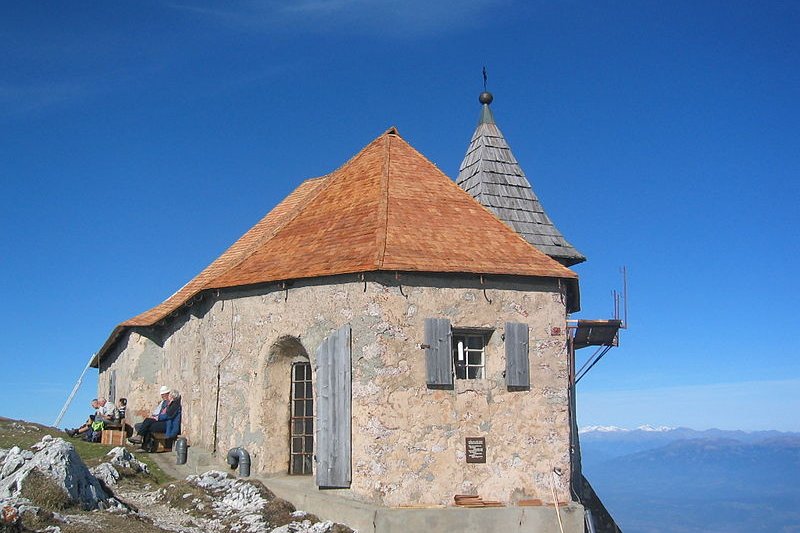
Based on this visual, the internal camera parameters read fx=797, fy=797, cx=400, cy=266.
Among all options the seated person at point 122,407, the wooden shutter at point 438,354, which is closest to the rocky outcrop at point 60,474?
the wooden shutter at point 438,354

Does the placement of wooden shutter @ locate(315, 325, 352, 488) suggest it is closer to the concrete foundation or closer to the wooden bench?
the concrete foundation

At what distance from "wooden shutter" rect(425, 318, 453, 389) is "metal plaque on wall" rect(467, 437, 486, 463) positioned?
113 cm

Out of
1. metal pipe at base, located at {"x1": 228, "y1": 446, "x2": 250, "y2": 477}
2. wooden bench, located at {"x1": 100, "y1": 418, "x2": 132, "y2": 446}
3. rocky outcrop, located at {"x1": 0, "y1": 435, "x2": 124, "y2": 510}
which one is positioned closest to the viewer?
rocky outcrop, located at {"x1": 0, "y1": 435, "x2": 124, "y2": 510}

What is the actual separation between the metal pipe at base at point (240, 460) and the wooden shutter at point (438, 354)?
4425 mm

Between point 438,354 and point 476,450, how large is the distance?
2006 mm

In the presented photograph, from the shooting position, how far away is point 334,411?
50.8ft

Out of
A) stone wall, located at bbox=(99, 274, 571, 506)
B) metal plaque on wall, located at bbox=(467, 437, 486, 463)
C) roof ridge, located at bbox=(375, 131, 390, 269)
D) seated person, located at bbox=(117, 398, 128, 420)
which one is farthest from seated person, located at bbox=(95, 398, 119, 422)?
metal plaque on wall, located at bbox=(467, 437, 486, 463)

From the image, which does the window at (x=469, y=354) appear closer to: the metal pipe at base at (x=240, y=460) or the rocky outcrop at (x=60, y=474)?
the metal pipe at base at (x=240, y=460)

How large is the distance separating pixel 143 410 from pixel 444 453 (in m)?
11.5

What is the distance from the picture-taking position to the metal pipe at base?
662 inches

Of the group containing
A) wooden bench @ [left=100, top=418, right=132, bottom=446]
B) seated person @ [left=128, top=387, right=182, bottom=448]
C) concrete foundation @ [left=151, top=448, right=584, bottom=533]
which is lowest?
concrete foundation @ [left=151, top=448, right=584, bottom=533]

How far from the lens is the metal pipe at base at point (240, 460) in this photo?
16812 millimetres

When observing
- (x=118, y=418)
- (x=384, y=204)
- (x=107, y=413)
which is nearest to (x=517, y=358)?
(x=384, y=204)

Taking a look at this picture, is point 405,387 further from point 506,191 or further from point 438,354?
point 506,191
